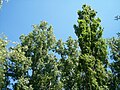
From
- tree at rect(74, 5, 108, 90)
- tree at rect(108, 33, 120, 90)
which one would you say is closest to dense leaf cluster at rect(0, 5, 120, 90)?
tree at rect(108, 33, 120, 90)

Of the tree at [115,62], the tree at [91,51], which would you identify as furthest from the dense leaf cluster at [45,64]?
the tree at [91,51]

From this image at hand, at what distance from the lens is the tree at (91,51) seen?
27.9 metres

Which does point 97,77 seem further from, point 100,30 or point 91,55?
point 100,30

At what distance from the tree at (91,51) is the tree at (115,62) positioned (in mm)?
10465

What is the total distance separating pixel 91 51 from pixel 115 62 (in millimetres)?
13260

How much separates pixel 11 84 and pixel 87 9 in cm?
1604

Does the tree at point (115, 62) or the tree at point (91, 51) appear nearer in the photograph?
the tree at point (91, 51)

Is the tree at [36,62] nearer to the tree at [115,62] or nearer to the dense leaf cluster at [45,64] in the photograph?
the dense leaf cluster at [45,64]

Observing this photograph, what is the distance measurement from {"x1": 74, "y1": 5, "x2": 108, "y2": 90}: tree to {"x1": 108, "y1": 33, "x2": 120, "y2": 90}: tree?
1046 centimetres

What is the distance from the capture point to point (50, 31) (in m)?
45.2

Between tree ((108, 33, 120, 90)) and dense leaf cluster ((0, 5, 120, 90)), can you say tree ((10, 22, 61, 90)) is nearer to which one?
dense leaf cluster ((0, 5, 120, 90))

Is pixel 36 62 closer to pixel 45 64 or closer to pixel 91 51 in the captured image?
pixel 45 64

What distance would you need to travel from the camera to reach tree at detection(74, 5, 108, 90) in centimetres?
2786

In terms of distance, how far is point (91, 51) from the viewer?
97.1ft
